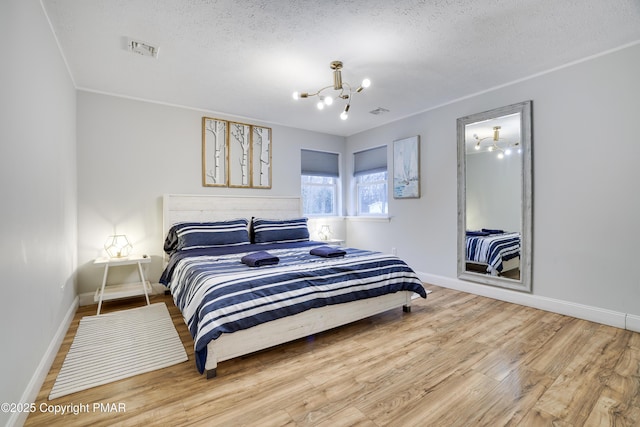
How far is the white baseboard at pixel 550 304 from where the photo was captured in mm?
2611

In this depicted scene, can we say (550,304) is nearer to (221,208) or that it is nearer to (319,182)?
(319,182)

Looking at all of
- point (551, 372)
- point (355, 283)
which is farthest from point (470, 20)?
point (551, 372)

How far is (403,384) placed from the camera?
1833 millimetres

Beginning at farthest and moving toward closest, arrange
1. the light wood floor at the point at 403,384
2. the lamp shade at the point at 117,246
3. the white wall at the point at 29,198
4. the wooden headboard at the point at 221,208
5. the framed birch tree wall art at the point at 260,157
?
the framed birch tree wall art at the point at 260,157 < the wooden headboard at the point at 221,208 < the lamp shade at the point at 117,246 < the light wood floor at the point at 403,384 < the white wall at the point at 29,198

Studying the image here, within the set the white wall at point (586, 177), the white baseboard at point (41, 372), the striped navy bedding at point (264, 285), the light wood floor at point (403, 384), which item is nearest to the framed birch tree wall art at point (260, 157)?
the striped navy bedding at point (264, 285)

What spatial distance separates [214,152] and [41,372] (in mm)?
3058

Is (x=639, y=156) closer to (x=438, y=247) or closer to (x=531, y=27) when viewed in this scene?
(x=531, y=27)

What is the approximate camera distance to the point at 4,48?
54.7 inches

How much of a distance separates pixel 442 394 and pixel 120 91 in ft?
14.4

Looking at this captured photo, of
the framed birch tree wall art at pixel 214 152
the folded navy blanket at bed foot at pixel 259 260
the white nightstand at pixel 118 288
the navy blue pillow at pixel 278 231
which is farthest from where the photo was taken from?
the framed birch tree wall art at pixel 214 152

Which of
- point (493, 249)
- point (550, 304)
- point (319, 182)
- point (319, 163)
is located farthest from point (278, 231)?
point (550, 304)

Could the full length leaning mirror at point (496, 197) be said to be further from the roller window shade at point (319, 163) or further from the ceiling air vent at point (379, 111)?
the roller window shade at point (319, 163)

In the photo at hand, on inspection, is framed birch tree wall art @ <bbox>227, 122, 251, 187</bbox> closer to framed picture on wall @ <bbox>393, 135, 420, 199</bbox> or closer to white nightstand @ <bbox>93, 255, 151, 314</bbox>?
white nightstand @ <bbox>93, 255, 151, 314</bbox>

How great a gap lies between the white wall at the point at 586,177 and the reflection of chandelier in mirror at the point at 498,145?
0.71 feet
